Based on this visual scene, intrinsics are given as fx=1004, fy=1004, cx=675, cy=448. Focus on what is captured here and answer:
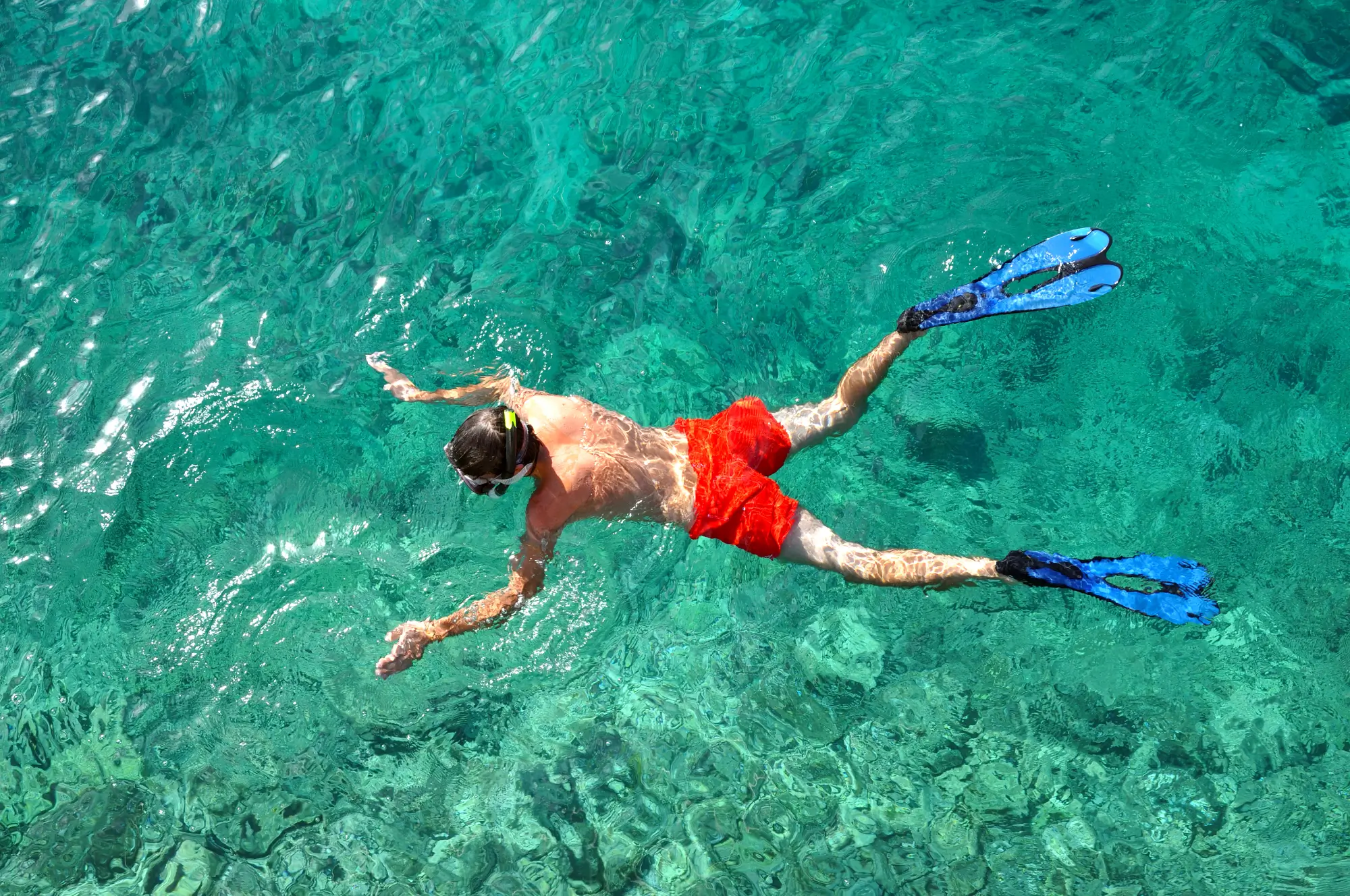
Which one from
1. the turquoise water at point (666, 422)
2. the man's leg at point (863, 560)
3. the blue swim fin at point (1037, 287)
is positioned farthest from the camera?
the turquoise water at point (666, 422)

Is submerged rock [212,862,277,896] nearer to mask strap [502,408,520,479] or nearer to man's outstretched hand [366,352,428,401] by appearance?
man's outstretched hand [366,352,428,401]

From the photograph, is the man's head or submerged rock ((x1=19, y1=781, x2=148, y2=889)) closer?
the man's head

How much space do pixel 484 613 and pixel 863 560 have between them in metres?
1.86

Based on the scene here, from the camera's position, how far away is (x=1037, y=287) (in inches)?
202

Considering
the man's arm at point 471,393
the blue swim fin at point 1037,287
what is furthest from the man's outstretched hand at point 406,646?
the blue swim fin at point 1037,287

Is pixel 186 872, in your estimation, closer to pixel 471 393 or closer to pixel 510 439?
pixel 471 393

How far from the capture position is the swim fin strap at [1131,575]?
4434 mm

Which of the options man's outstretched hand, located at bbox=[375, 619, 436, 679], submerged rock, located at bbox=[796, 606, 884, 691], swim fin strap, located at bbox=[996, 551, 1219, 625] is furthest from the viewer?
submerged rock, located at bbox=[796, 606, 884, 691]

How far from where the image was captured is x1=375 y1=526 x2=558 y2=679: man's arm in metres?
4.57

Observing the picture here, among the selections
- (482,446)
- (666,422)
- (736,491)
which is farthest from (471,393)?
(736,491)

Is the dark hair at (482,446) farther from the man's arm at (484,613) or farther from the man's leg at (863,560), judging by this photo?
the man's leg at (863,560)

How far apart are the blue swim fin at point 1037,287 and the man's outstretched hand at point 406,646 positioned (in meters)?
2.76

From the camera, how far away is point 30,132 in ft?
24.2

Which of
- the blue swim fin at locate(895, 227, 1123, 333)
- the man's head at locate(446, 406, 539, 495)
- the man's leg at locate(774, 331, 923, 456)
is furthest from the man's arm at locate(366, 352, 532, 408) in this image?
the blue swim fin at locate(895, 227, 1123, 333)
